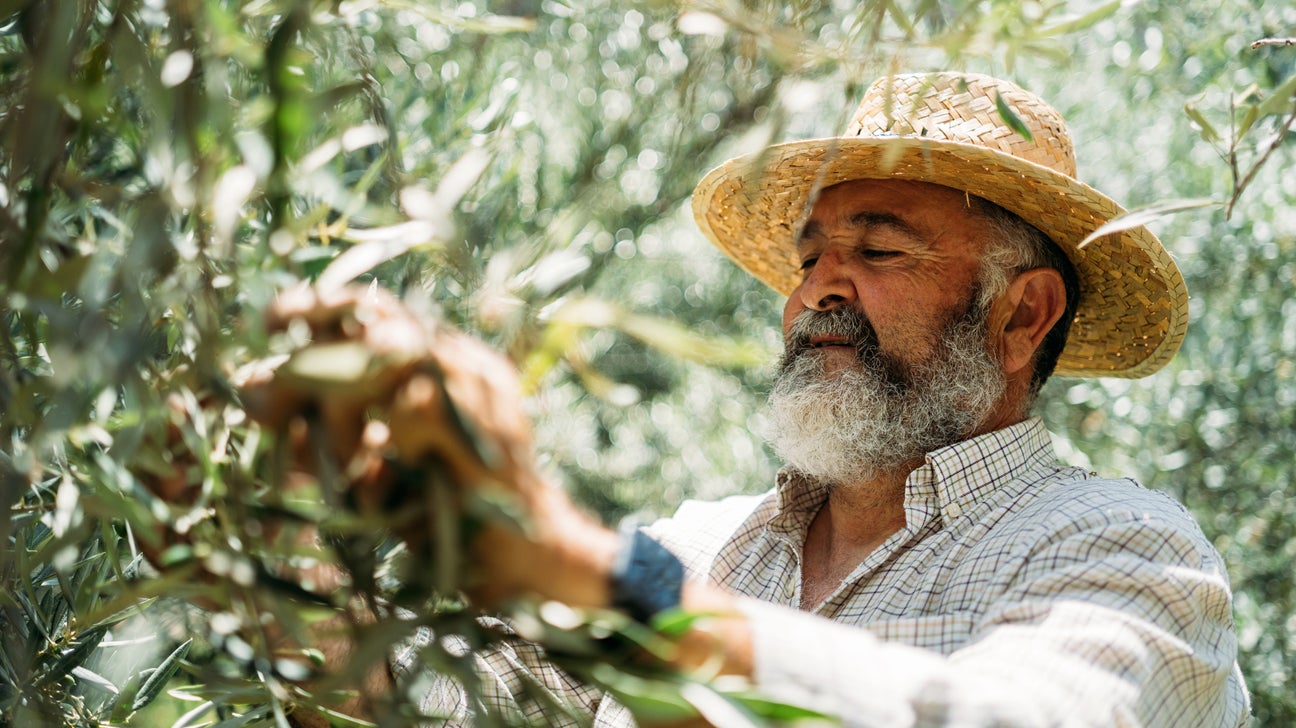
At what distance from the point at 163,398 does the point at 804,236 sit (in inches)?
56.9

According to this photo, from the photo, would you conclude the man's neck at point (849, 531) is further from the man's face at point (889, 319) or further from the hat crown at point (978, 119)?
the hat crown at point (978, 119)

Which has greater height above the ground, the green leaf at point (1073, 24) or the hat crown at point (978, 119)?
the green leaf at point (1073, 24)

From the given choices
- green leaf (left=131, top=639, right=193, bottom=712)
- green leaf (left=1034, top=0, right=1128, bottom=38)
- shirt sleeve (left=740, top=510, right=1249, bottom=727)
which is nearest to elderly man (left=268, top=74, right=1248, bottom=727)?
shirt sleeve (left=740, top=510, right=1249, bottom=727)

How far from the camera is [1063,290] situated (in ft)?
6.35

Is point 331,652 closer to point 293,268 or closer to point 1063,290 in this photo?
point 293,268

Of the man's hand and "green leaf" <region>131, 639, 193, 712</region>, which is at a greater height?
the man's hand

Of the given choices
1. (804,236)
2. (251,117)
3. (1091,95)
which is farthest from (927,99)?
(1091,95)

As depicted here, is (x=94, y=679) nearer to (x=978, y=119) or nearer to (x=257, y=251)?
(x=257, y=251)

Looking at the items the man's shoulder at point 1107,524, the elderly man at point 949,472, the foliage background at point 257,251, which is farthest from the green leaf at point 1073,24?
the man's shoulder at point 1107,524

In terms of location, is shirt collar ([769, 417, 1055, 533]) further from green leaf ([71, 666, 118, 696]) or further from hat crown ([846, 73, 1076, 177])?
green leaf ([71, 666, 118, 696])

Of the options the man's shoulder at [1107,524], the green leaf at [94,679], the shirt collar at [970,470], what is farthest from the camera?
the shirt collar at [970,470]

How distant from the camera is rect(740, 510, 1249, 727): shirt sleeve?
820mm

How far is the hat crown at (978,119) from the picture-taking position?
1700mm

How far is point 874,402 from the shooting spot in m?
1.81
